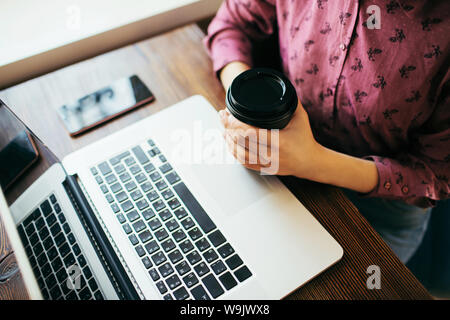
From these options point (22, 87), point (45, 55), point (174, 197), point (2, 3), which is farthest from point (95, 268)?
point (2, 3)

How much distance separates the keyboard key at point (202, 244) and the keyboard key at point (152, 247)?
0.20ft

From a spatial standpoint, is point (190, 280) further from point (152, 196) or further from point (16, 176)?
point (16, 176)

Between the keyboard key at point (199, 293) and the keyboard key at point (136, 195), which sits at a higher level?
the keyboard key at point (136, 195)

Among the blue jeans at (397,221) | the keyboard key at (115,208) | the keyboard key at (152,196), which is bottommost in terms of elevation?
the blue jeans at (397,221)

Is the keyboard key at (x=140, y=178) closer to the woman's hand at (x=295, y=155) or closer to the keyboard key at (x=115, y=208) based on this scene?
the keyboard key at (x=115, y=208)

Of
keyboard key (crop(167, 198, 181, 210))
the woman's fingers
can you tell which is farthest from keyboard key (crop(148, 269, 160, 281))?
the woman's fingers

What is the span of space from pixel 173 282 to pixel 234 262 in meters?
0.09

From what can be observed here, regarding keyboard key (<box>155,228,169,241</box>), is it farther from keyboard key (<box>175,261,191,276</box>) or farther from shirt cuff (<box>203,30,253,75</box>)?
shirt cuff (<box>203,30,253,75</box>)

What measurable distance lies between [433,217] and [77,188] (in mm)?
818

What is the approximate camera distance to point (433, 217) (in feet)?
2.56

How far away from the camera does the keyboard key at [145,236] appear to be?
0.48 metres

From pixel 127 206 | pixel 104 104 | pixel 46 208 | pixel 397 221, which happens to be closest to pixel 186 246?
pixel 127 206

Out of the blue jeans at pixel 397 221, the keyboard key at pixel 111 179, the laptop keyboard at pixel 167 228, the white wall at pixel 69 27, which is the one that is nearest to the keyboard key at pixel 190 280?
the laptop keyboard at pixel 167 228

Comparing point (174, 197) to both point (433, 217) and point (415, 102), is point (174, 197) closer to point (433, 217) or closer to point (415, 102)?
point (415, 102)
